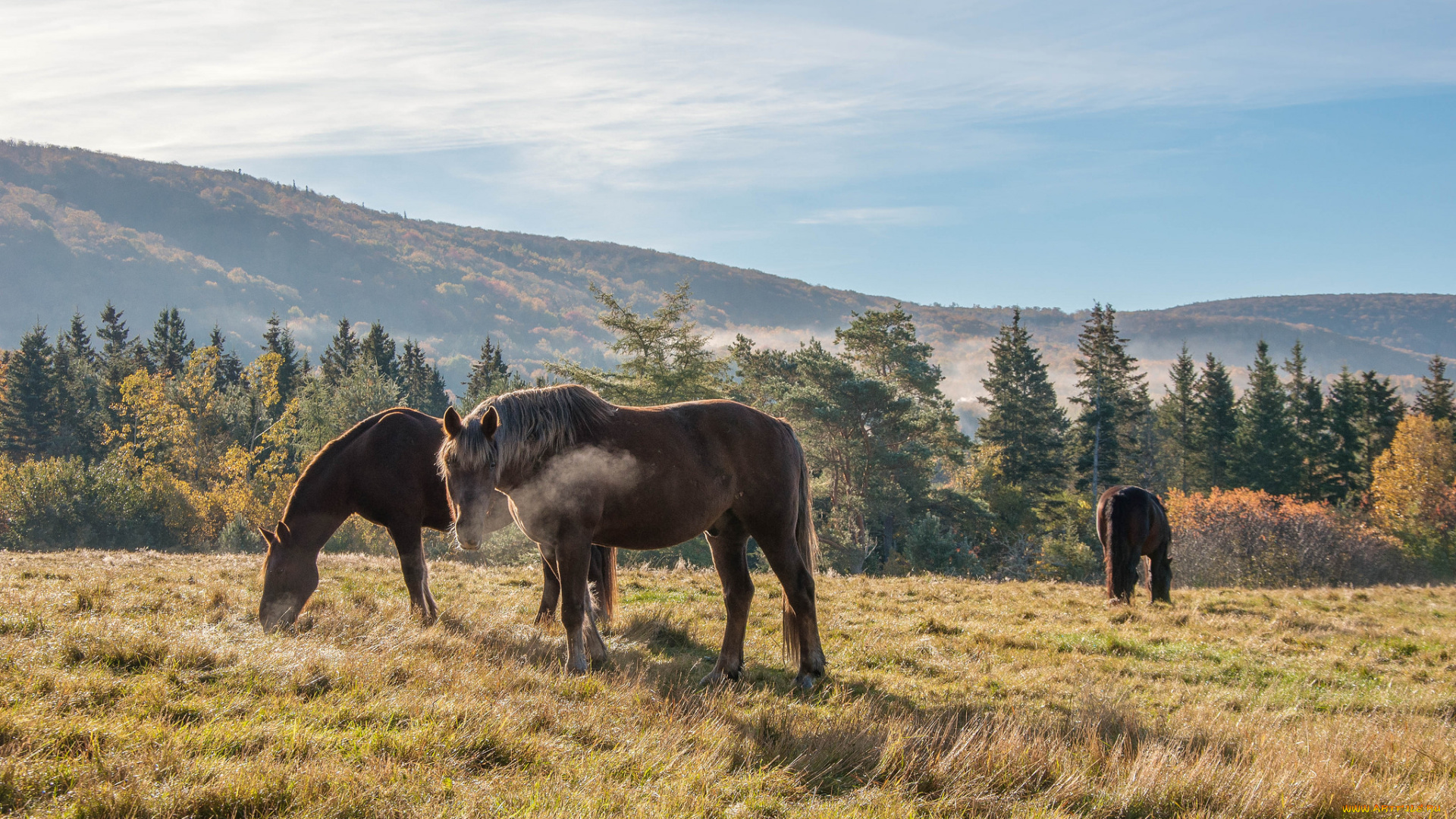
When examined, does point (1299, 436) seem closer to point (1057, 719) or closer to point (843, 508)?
point (843, 508)

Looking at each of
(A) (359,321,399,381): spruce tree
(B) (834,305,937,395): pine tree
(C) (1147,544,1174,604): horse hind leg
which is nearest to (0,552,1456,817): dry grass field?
(C) (1147,544,1174,604): horse hind leg

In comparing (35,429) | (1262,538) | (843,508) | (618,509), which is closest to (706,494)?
(618,509)

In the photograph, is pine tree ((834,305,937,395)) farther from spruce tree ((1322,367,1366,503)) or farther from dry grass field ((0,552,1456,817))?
dry grass field ((0,552,1456,817))

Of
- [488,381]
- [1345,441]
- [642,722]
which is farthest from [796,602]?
[488,381]

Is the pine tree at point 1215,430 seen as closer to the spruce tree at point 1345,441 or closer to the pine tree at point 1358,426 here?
the spruce tree at point 1345,441

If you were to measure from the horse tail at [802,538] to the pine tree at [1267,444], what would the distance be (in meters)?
64.3

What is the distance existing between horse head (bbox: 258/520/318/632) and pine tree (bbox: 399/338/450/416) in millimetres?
65287

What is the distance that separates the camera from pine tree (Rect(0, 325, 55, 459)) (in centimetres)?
5897

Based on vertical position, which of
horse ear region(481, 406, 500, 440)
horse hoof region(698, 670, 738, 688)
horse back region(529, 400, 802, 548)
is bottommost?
horse hoof region(698, 670, 738, 688)

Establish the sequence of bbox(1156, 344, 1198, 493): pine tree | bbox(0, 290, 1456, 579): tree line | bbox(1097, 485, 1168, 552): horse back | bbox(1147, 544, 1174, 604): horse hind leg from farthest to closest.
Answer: bbox(1156, 344, 1198, 493): pine tree → bbox(0, 290, 1456, 579): tree line → bbox(1147, 544, 1174, 604): horse hind leg → bbox(1097, 485, 1168, 552): horse back

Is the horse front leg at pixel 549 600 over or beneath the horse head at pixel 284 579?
beneath

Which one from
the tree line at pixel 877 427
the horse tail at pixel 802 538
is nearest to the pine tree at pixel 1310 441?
the tree line at pixel 877 427

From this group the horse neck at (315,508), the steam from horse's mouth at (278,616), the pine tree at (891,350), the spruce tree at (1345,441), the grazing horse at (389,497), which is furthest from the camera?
the spruce tree at (1345,441)

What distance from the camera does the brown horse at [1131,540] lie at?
13.3 m
